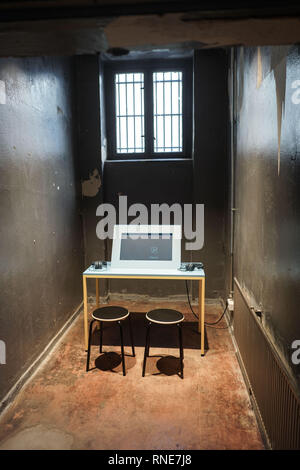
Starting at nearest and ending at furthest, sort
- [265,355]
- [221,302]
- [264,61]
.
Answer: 1. [265,355]
2. [264,61]
3. [221,302]

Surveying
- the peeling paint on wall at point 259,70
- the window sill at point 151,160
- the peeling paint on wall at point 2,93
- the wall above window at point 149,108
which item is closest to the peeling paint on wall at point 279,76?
the peeling paint on wall at point 259,70

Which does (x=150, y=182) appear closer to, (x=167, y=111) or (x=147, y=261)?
(x=167, y=111)

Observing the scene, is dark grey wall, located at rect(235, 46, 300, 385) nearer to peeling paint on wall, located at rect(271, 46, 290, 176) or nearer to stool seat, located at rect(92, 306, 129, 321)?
peeling paint on wall, located at rect(271, 46, 290, 176)

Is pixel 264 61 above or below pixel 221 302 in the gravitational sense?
above

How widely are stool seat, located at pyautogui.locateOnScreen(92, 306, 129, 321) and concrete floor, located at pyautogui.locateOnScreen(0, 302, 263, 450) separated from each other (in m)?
0.58

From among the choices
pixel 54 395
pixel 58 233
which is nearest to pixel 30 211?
pixel 58 233

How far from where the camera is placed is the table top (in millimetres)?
3426

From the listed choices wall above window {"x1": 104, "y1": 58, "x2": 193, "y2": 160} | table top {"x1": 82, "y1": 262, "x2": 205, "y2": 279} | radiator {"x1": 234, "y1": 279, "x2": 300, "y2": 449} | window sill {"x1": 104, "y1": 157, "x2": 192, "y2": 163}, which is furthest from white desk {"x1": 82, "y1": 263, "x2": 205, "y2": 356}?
wall above window {"x1": 104, "y1": 58, "x2": 193, "y2": 160}

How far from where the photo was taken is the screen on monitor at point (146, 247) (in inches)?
148

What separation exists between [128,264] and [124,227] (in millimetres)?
521

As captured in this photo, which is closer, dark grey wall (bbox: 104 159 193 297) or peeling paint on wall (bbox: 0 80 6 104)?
peeling paint on wall (bbox: 0 80 6 104)

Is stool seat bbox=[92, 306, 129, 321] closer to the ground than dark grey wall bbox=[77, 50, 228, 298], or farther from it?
closer to the ground

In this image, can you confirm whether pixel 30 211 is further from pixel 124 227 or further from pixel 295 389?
pixel 295 389

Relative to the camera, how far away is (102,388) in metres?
2.87
